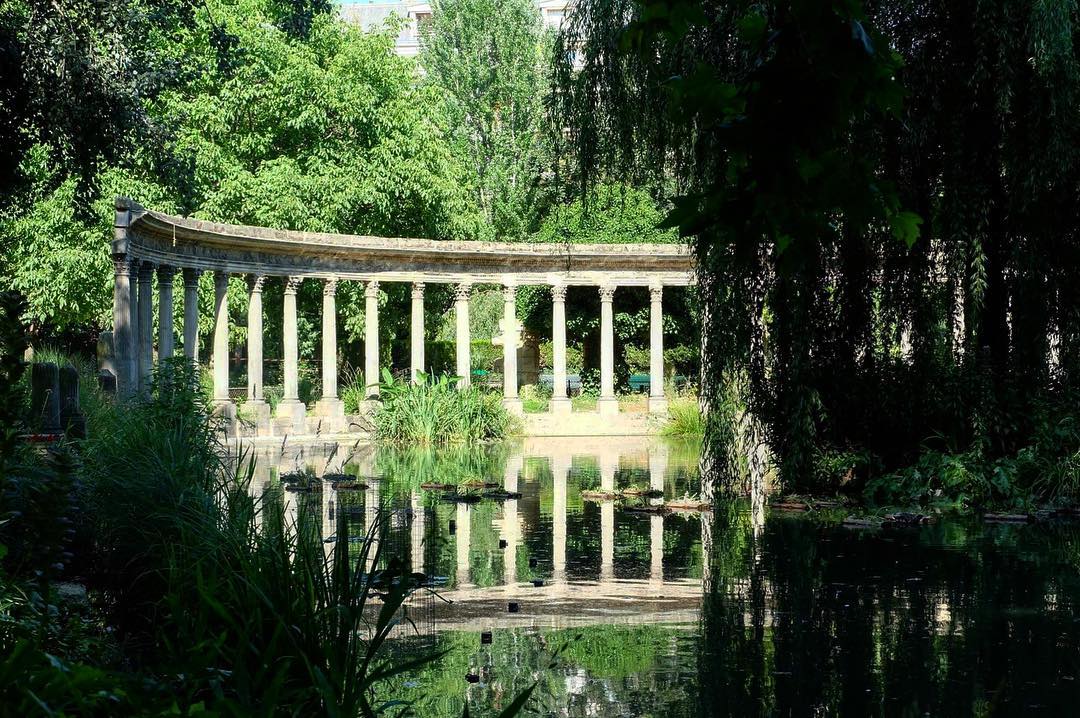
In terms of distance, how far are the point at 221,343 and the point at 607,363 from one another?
16.6 metres

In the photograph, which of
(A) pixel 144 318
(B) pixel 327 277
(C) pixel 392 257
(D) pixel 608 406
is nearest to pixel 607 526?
(A) pixel 144 318

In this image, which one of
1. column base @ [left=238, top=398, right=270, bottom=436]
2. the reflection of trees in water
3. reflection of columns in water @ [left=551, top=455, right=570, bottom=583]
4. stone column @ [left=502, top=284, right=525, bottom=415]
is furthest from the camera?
stone column @ [left=502, top=284, right=525, bottom=415]

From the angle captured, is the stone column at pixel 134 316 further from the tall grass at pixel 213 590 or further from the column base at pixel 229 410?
the tall grass at pixel 213 590

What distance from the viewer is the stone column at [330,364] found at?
47.6 metres

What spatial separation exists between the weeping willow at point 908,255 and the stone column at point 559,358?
103 feet

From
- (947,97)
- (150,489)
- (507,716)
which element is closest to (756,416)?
(947,97)

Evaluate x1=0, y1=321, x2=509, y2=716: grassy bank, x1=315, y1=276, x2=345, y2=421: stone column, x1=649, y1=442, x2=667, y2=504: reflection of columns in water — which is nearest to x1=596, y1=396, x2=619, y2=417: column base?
x1=649, y1=442, x2=667, y2=504: reflection of columns in water

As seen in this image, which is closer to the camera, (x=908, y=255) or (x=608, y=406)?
(x=908, y=255)

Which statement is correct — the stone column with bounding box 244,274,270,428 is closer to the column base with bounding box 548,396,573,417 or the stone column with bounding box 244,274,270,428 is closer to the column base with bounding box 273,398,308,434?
the column base with bounding box 273,398,308,434

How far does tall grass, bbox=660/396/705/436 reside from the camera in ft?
145

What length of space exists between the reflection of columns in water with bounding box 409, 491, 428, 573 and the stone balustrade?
11.9 meters

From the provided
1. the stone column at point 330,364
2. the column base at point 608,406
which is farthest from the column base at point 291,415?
the column base at point 608,406

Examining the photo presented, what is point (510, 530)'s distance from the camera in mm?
19594

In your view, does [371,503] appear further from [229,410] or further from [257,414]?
[257,414]
